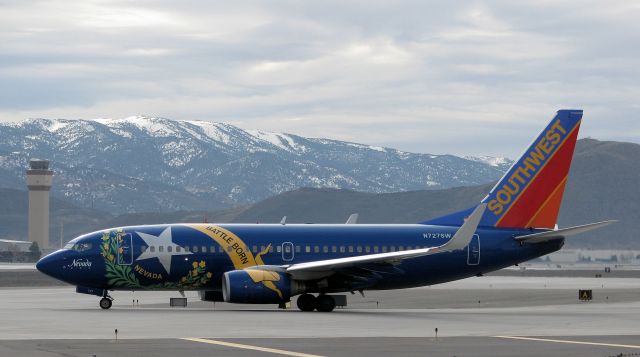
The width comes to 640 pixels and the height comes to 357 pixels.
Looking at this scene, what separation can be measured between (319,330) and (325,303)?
1392 centimetres

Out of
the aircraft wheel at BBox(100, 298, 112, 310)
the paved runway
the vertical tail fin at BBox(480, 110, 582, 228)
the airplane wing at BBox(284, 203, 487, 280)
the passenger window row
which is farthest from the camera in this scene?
the vertical tail fin at BBox(480, 110, 582, 228)

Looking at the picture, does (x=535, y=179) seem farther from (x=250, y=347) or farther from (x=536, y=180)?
(x=250, y=347)

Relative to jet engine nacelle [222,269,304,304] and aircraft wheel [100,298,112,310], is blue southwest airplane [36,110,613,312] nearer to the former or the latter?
jet engine nacelle [222,269,304,304]

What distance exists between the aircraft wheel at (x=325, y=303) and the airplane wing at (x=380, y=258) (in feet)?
3.81

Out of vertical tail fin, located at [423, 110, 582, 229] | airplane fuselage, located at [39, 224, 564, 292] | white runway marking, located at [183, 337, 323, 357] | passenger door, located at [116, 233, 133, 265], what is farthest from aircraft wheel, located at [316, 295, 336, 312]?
white runway marking, located at [183, 337, 323, 357]

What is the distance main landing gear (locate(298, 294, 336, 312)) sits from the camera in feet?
182

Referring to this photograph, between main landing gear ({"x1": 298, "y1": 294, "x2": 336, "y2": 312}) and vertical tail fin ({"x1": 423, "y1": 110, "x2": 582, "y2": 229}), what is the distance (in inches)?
367

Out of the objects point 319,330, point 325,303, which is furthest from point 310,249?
point 319,330

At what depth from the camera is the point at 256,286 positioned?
53.6 m

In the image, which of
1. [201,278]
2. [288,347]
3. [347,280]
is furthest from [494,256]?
[288,347]

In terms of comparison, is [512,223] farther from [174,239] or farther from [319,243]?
[174,239]

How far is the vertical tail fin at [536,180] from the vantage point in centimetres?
5925

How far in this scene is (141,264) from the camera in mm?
55438

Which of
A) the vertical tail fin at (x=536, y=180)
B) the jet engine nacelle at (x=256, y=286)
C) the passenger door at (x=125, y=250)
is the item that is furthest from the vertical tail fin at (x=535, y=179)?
the passenger door at (x=125, y=250)
